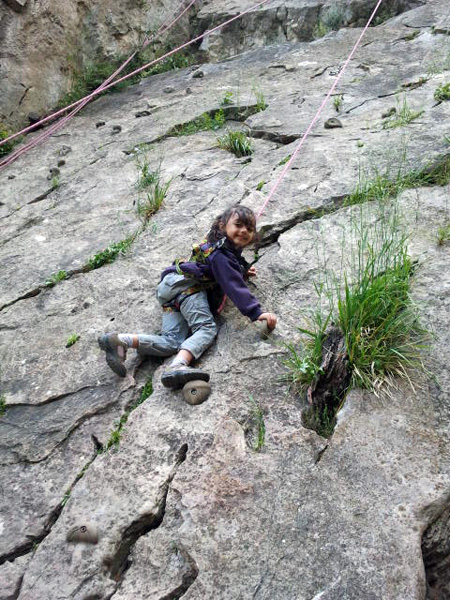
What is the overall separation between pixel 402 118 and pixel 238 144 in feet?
4.66

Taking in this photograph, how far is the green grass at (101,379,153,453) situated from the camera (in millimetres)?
2559

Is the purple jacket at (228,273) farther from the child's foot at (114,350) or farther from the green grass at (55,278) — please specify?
the green grass at (55,278)

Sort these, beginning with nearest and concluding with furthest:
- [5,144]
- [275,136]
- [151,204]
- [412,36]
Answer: [151,204], [275,136], [5,144], [412,36]

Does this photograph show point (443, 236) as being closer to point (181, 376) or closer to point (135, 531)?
point (181, 376)

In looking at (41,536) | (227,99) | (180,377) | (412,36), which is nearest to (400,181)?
(180,377)

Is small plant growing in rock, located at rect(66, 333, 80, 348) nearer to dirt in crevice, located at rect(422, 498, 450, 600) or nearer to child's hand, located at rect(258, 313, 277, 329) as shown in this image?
child's hand, located at rect(258, 313, 277, 329)

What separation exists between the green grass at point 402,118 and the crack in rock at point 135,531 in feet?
11.7

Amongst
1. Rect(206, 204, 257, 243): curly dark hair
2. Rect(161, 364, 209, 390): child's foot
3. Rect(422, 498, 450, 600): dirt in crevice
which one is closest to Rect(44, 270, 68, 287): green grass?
Rect(206, 204, 257, 243): curly dark hair

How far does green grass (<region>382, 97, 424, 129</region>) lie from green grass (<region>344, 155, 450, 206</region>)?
818mm

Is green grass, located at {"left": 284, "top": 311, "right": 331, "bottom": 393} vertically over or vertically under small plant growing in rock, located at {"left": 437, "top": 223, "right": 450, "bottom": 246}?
over

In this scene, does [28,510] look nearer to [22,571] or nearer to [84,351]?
[22,571]

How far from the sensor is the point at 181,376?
2615 mm

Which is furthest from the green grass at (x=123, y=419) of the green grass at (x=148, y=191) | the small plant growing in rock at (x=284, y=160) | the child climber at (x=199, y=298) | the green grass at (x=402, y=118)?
the green grass at (x=402, y=118)

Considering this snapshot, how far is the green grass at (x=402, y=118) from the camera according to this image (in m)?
4.60
